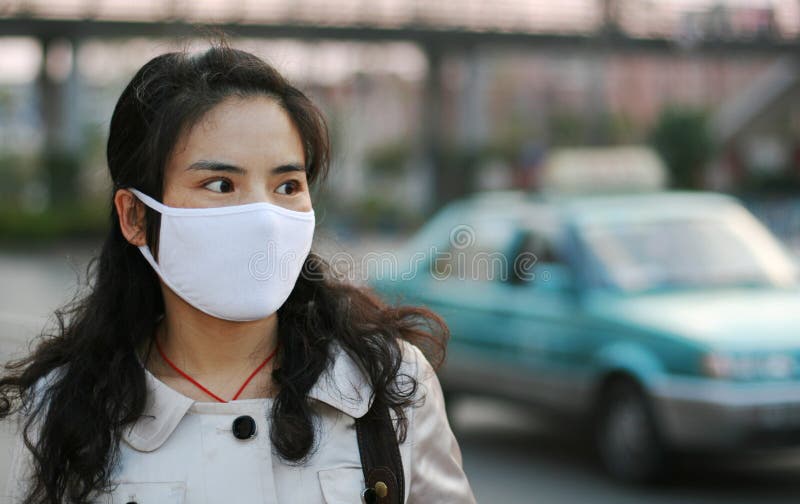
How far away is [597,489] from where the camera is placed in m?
7.40

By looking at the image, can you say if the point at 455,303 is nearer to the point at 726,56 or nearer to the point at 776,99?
the point at 726,56

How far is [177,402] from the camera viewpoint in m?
2.38

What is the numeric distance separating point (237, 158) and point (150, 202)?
25 cm

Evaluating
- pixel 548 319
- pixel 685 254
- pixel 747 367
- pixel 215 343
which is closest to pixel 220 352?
pixel 215 343

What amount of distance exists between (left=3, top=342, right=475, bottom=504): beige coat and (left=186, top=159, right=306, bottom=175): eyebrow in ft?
1.30

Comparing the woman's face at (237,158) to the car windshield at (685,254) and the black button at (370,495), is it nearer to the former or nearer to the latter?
the black button at (370,495)

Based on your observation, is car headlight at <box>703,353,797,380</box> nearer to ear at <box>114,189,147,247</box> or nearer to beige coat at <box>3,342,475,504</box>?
beige coat at <box>3,342,475,504</box>

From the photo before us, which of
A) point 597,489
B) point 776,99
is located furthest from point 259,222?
point 776,99

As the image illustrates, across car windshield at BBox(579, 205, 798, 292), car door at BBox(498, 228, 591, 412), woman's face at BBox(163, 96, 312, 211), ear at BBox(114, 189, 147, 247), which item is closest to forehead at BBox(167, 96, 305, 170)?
woman's face at BBox(163, 96, 312, 211)

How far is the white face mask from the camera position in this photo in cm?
242

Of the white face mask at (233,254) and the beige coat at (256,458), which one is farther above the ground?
the white face mask at (233,254)

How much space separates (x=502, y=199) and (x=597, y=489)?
8.24ft

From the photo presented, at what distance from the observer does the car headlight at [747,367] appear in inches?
264

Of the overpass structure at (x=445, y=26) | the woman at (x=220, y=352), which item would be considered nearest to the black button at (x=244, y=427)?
the woman at (x=220, y=352)
